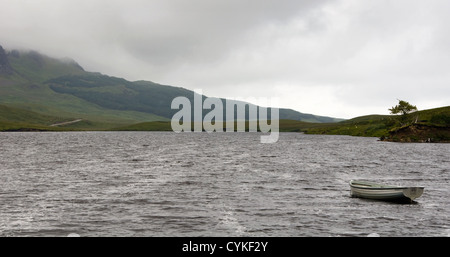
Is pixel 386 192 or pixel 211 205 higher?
pixel 386 192

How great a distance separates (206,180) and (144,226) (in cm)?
2901

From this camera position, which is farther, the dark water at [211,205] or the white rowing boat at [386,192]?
the white rowing boat at [386,192]

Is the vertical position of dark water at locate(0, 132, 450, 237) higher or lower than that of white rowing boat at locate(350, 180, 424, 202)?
lower

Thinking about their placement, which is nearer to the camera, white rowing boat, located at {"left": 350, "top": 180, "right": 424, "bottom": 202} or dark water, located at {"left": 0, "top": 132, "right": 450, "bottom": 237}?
dark water, located at {"left": 0, "top": 132, "right": 450, "bottom": 237}

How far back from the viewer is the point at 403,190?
43312mm

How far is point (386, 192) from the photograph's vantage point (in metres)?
44.5

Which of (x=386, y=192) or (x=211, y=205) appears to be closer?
(x=211, y=205)

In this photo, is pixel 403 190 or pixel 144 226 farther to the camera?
pixel 403 190

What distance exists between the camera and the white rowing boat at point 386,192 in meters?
43.2

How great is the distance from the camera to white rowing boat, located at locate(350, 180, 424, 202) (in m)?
43.2
